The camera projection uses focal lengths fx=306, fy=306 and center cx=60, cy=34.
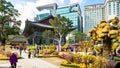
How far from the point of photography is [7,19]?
6800cm

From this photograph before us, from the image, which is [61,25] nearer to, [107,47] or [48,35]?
[48,35]

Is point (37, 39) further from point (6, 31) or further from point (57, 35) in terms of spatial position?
point (6, 31)

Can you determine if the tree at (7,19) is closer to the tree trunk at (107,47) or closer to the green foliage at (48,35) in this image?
the green foliage at (48,35)

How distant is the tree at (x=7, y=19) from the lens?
6700 cm

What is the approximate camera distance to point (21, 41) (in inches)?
3915

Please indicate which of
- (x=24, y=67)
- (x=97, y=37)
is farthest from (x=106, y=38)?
(x=24, y=67)

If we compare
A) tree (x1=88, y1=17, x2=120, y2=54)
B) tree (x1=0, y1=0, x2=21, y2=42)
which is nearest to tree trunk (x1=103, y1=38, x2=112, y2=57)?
tree (x1=88, y1=17, x2=120, y2=54)

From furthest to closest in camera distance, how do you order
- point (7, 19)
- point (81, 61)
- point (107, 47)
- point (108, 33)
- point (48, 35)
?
point (48, 35), point (7, 19), point (81, 61), point (108, 33), point (107, 47)

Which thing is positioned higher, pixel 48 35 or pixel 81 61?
pixel 48 35

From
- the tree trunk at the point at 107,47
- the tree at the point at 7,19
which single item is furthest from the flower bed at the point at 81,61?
the tree at the point at 7,19

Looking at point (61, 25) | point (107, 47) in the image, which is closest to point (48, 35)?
point (61, 25)

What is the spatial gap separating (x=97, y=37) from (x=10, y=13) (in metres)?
43.8

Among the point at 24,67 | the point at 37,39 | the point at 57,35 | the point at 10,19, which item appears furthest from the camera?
the point at 37,39

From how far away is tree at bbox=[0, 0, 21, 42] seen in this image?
220ft
